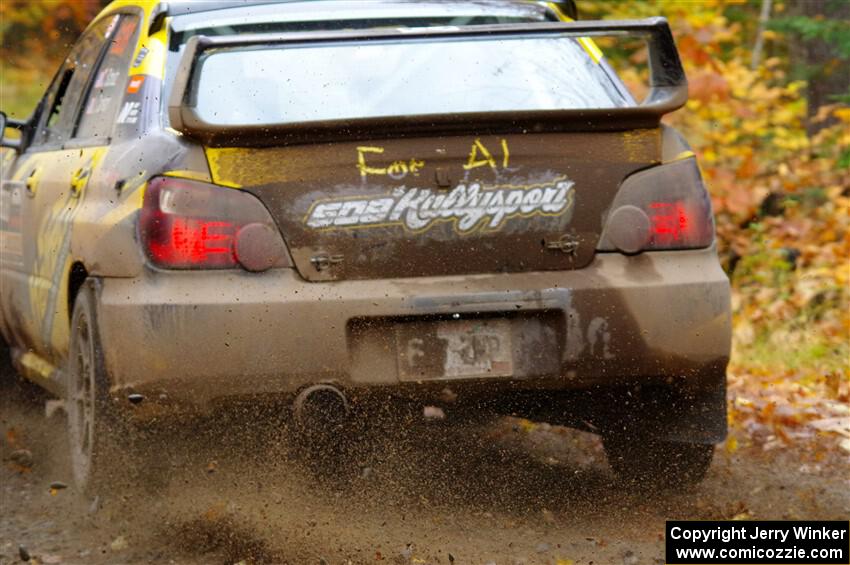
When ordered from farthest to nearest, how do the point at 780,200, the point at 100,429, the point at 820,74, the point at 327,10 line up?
the point at 820,74 < the point at 780,200 < the point at 327,10 < the point at 100,429

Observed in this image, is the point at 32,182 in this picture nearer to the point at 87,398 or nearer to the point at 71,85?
the point at 71,85

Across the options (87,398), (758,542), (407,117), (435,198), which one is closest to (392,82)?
(407,117)

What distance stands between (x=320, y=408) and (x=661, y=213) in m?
1.22

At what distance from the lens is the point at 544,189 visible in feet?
14.8

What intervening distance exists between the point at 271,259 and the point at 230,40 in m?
0.66

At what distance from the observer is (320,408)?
4.49m

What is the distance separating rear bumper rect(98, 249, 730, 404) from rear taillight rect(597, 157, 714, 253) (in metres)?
0.06

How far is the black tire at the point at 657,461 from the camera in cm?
514

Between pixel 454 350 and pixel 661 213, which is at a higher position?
pixel 661 213

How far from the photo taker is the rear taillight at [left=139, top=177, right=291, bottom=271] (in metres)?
4.40

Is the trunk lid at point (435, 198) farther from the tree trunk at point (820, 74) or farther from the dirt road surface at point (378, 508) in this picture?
the tree trunk at point (820, 74)

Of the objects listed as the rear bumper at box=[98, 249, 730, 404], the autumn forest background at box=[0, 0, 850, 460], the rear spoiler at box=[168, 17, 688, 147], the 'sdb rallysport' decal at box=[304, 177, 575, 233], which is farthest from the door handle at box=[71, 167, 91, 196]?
the autumn forest background at box=[0, 0, 850, 460]

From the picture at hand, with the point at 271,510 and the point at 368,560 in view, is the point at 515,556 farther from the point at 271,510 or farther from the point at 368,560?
the point at 271,510

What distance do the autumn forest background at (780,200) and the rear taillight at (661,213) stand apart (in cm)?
182
